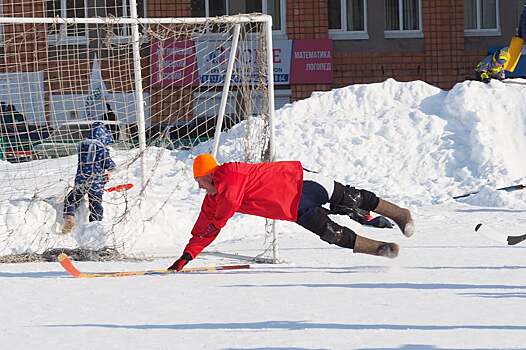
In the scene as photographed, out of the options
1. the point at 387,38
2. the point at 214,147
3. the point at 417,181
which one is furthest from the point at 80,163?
the point at 387,38

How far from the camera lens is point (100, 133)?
414 inches

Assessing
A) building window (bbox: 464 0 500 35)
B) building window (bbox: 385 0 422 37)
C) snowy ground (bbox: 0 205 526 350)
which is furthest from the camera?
building window (bbox: 464 0 500 35)

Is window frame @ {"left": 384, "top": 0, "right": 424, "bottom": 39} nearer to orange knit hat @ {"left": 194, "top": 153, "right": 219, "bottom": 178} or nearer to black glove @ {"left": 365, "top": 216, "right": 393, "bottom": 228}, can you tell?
black glove @ {"left": 365, "top": 216, "right": 393, "bottom": 228}

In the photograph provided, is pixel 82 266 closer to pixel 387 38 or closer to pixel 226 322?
pixel 226 322

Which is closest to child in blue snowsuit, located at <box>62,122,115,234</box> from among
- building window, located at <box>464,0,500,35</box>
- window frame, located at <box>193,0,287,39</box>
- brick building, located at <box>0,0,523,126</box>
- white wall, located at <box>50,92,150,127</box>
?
white wall, located at <box>50,92,150,127</box>

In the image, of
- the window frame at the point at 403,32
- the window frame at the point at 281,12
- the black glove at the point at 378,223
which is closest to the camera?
the black glove at the point at 378,223

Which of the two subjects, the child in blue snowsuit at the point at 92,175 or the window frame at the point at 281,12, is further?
the window frame at the point at 281,12

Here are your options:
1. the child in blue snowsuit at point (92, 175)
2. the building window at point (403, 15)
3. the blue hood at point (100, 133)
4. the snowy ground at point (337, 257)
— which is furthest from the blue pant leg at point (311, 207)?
the building window at point (403, 15)

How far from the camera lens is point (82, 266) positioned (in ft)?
27.4

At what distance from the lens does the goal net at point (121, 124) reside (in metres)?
9.09

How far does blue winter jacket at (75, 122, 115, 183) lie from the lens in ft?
32.2

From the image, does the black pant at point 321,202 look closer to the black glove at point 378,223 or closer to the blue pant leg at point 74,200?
the blue pant leg at point 74,200

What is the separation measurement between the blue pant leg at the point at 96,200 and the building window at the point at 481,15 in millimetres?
15039

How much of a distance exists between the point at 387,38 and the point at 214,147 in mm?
13951
